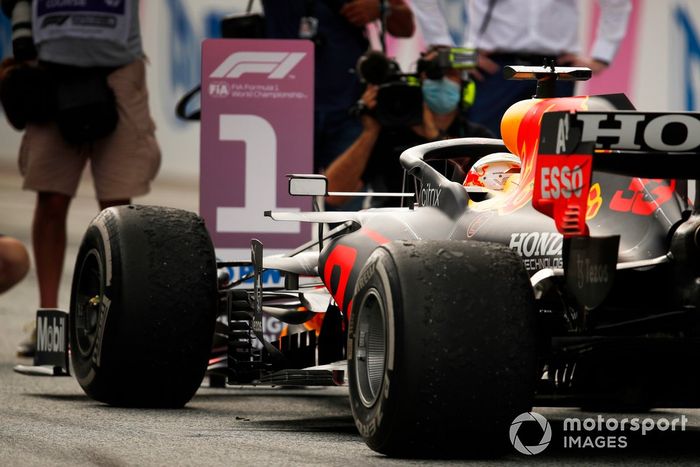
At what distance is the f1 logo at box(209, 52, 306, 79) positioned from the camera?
27.8 feet

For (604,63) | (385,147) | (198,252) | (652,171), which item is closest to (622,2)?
(604,63)

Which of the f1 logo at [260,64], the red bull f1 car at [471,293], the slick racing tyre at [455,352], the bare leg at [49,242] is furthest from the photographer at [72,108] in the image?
the slick racing tyre at [455,352]

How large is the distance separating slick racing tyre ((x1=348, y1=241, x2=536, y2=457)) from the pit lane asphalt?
3.7 inches

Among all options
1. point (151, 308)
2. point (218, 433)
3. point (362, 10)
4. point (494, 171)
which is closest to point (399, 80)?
point (362, 10)

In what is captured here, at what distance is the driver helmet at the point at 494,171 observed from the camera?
6.07 metres

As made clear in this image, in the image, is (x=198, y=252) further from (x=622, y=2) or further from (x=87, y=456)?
(x=622, y=2)

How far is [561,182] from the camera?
4.66m

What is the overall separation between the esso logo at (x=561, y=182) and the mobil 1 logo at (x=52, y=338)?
2914 millimetres

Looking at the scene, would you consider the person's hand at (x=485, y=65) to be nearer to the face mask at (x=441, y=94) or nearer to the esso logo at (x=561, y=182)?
the face mask at (x=441, y=94)

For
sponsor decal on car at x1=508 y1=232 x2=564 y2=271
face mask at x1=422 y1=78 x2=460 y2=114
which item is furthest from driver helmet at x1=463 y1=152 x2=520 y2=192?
face mask at x1=422 y1=78 x2=460 y2=114

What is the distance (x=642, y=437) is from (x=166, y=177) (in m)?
8.07

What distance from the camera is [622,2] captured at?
11.4m

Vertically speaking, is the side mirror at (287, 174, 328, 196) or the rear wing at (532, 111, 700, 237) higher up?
the rear wing at (532, 111, 700, 237)

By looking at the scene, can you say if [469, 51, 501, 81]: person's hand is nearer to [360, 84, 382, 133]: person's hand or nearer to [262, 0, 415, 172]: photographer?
[262, 0, 415, 172]: photographer
